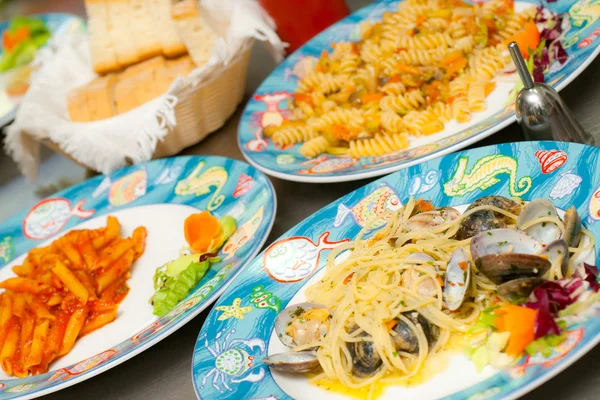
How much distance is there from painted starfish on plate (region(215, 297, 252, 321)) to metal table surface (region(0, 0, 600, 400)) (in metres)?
0.27

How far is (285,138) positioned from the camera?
246cm

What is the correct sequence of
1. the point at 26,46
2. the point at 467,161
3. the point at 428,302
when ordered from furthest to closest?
the point at 26,46 → the point at 467,161 → the point at 428,302

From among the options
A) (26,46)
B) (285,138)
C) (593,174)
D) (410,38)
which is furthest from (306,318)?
(26,46)

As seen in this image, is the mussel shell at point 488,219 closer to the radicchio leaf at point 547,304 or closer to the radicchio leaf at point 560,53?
the radicchio leaf at point 547,304

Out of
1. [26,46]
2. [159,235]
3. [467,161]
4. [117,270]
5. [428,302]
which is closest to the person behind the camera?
[428,302]

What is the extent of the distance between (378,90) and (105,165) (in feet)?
3.99

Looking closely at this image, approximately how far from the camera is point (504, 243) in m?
1.34

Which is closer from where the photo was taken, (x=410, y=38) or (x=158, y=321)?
(x=158, y=321)

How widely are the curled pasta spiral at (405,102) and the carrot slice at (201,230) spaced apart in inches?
30.0

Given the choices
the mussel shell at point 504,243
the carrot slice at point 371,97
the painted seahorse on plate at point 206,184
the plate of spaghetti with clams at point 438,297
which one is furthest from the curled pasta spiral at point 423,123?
the mussel shell at point 504,243

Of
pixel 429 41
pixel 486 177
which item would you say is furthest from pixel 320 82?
pixel 486 177

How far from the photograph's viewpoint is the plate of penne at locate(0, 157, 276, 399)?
1.87 metres

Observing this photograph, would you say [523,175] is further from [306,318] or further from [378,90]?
[378,90]

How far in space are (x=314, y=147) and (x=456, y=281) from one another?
107cm
